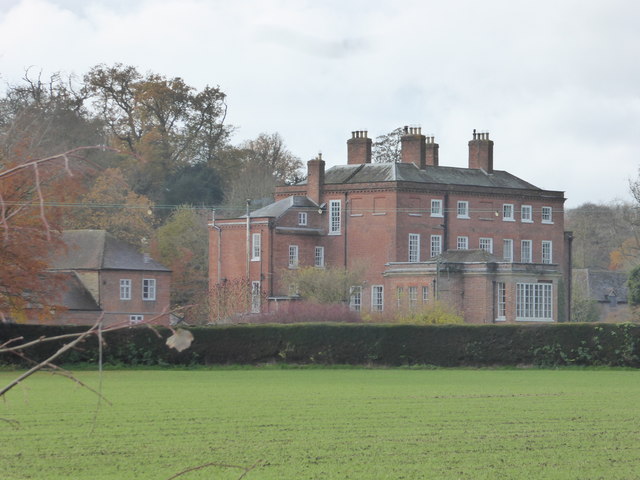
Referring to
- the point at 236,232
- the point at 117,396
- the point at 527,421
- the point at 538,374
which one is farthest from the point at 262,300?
the point at 527,421

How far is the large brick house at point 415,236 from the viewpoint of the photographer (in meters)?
71.6

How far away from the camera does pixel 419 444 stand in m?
20.2

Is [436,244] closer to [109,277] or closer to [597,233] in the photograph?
[109,277]

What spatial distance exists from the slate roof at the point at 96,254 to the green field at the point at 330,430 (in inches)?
1345

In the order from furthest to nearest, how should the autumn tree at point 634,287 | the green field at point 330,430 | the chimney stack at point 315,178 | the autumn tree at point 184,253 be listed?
the autumn tree at point 184,253, the autumn tree at point 634,287, the chimney stack at point 315,178, the green field at point 330,430

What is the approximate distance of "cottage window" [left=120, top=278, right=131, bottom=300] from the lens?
73.8m

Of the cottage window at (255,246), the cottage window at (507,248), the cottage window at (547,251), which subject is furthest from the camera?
the cottage window at (547,251)

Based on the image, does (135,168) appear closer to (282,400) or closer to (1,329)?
(1,329)

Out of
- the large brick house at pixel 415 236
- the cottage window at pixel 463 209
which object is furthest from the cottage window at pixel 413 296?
the cottage window at pixel 463 209

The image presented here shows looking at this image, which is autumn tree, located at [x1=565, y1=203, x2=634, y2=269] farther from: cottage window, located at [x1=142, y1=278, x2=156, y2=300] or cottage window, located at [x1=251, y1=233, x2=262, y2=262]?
Result: cottage window, located at [x1=142, y1=278, x2=156, y2=300]

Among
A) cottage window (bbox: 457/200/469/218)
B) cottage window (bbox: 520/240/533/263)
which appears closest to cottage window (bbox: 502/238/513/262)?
cottage window (bbox: 520/240/533/263)

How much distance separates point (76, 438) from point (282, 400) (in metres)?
10.5

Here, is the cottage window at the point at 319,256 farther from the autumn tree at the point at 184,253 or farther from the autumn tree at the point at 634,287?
the autumn tree at the point at 634,287

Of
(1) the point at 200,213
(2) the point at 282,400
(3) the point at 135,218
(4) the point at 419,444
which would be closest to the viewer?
(4) the point at 419,444
